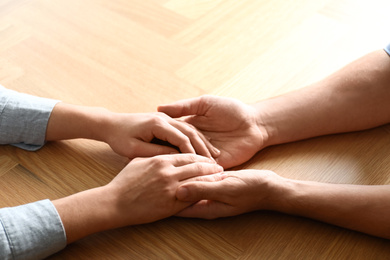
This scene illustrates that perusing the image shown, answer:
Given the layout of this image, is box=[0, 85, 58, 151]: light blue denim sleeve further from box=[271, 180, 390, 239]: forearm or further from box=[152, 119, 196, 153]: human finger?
box=[271, 180, 390, 239]: forearm

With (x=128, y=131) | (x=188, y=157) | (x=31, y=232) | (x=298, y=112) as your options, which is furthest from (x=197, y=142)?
(x=31, y=232)

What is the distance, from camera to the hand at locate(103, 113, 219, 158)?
2.97 feet

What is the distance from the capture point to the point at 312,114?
100 cm

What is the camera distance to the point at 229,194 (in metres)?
0.84

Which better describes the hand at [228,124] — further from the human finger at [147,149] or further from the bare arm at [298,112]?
the human finger at [147,149]

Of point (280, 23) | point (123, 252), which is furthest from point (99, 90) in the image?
point (280, 23)

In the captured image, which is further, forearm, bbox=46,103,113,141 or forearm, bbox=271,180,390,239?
forearm, bbox=46,103,113,141

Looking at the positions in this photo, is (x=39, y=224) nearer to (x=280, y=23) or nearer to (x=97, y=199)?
(x=97, y=199)

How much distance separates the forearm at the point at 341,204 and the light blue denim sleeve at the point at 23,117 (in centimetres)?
54

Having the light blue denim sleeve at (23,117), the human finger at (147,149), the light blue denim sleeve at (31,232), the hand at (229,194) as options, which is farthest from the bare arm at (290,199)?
the light blue denim sleeve at (23,117)

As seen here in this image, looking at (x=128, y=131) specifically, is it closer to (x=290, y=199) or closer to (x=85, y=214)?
(x=85, y=214)

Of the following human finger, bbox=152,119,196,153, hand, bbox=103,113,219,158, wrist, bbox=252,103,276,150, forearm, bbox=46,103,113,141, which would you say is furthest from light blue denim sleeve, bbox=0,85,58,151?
wrist, bbox=252,103,276,150

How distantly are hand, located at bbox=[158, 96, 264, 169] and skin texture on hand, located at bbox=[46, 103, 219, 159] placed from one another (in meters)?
0.03

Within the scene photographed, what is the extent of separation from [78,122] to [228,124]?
0.34 m
